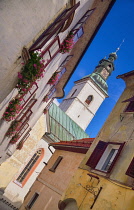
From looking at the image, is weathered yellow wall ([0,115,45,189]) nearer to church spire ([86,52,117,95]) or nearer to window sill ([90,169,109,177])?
window sill ([90,169,109,177])

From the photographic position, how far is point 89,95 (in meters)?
39.1

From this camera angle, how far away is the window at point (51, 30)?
519 centimetres

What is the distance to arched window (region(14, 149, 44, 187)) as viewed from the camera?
20.1 m

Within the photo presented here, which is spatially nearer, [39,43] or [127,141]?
[39,43]

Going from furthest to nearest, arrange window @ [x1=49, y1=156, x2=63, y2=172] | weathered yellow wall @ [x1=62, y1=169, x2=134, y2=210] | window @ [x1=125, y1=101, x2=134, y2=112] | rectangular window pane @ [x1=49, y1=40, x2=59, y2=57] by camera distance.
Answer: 1. window @ [x1=49, y1=156, x2=63, y2=172]
2. window @ [x1=125, y1=101, x2=134, y2=112]
3. rectangular window pane @ [x1=49, y1=40, x2=59, y2=57]
4. weathered yellow wall @ [x1=62, y1=169, x2=134, y2=210]

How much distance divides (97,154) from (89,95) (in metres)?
31.0

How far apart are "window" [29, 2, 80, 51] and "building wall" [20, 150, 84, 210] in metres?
7.94

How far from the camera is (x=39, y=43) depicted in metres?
5.47

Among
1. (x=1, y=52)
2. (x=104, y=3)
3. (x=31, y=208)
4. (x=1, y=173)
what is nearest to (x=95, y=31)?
(x=104, y=3)

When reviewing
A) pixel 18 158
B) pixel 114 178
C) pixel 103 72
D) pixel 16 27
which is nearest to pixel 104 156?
pixel 114 178

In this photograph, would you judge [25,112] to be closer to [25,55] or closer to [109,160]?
[109,160]

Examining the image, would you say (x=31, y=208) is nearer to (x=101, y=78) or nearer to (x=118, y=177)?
(x=118, y=177)

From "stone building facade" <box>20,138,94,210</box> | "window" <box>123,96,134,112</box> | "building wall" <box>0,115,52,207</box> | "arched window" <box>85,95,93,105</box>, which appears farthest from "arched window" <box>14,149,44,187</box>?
"arched window" <box>85,95,93,105</box>

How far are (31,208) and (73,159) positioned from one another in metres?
4.77
